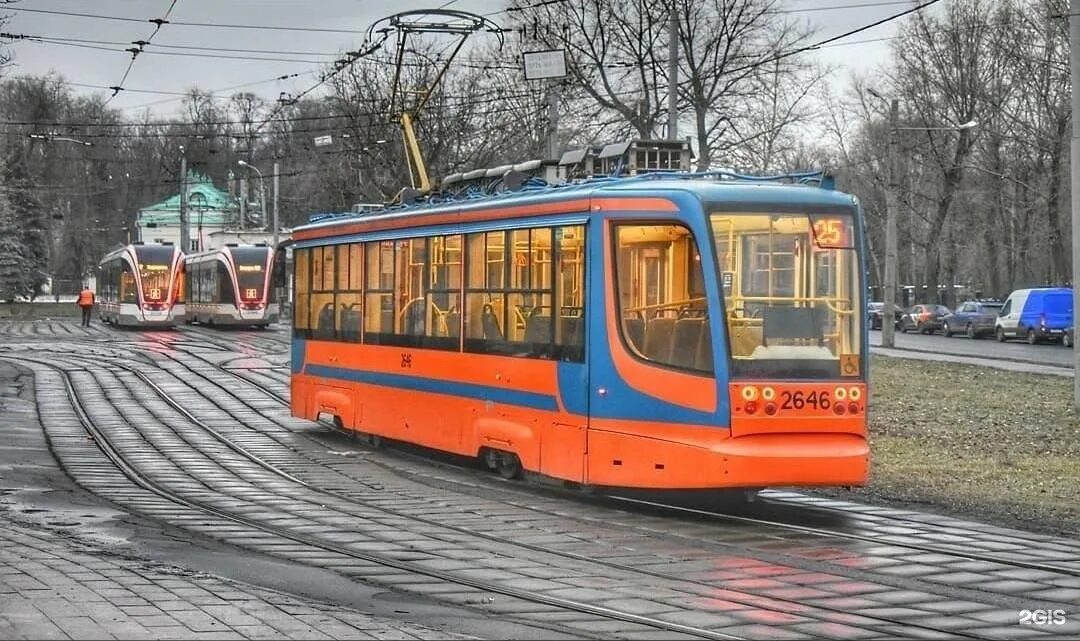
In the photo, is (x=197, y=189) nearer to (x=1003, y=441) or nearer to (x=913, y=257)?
(x=913, y=257)

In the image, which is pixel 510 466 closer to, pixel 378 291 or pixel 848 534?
pixel 378 291

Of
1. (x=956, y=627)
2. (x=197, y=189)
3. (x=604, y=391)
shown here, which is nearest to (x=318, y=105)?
(x=197, y=189)

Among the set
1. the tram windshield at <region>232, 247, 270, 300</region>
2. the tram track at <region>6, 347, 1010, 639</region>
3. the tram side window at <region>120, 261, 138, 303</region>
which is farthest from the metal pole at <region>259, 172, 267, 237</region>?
the tram track at <region>6, 347, 1010, 639</region>

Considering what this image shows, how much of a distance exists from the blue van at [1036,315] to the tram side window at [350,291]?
3661 cm

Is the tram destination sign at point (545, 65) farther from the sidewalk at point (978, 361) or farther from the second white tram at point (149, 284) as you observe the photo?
the second white tram at point (149, 284)

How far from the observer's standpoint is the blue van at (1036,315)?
169 ft

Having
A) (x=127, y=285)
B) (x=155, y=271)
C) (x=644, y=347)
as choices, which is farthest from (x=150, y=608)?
(x=127, y=285)

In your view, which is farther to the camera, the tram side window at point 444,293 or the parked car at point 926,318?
the parked car at point 926,318

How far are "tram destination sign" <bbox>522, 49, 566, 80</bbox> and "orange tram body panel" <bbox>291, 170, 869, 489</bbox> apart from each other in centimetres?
1376

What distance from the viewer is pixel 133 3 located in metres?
30.4

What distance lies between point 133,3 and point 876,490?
20647 millimetres

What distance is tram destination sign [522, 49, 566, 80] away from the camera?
94.7 ft

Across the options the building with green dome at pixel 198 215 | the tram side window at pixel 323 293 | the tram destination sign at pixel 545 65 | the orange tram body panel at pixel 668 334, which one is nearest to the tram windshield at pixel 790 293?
the orange tram body panel at pixel 668 334

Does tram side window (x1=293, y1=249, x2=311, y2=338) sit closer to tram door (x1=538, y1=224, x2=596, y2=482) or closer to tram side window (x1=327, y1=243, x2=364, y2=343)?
tram side window (x1=327, y1=243, x2=364, y2=343)
